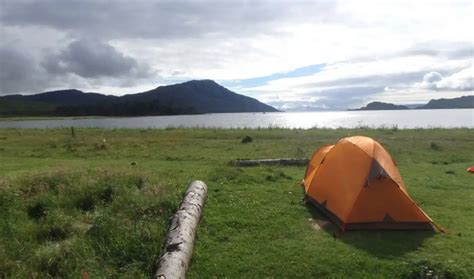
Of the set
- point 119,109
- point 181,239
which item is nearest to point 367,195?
point 181,239

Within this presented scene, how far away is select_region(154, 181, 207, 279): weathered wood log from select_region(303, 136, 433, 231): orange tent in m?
3.76

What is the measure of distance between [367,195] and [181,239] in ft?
16.5

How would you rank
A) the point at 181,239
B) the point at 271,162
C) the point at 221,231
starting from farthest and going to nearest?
the point at 271,162, the point at 221,231, the point at 181,239

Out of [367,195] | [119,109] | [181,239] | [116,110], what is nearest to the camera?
[181,239]

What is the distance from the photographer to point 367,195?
10039 millimetres

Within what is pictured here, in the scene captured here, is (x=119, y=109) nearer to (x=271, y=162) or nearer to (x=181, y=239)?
(x=271, y=162)

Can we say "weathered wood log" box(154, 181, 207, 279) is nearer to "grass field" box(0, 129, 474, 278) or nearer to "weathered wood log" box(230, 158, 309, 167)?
"grass field" box(0, 129, 474, 278)

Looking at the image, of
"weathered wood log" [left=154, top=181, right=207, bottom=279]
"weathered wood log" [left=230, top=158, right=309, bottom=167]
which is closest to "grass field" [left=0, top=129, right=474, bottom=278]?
"weathered wood log" [left=154, top=181, right=207, bottom=279]

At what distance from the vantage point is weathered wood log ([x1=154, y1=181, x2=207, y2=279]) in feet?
23.4

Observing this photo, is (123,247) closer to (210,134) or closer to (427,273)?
(427,273)

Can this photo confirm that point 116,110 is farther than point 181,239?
Yes

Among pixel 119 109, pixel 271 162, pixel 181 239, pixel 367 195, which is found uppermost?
pixel 119 109

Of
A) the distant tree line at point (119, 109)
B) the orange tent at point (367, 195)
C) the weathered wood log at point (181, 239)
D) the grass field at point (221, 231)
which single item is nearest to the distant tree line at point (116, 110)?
the distant tree line at point (119, 109)

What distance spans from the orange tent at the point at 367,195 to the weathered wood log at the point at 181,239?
12.3 feet
